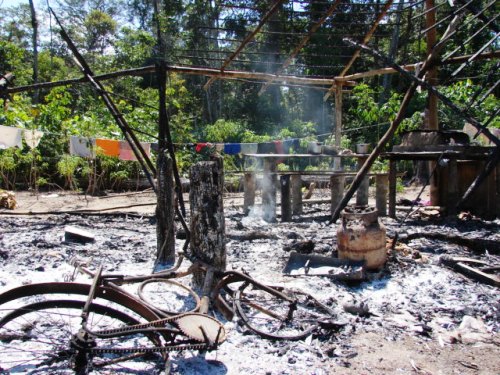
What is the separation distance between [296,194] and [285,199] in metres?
0.72

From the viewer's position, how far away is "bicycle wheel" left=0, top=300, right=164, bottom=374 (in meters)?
3.10

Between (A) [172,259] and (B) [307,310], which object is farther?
(A) [172,259]

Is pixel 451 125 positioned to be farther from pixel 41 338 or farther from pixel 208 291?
pixel 41 338

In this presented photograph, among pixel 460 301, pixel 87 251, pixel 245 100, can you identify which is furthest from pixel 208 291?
pixel 245 100

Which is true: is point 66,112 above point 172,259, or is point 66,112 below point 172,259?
above

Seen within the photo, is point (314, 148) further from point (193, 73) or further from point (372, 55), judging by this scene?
point (372, 55)

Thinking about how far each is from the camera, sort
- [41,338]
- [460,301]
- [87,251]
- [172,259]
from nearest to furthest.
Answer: [41,338] < [460,301] < [172,259] < [87,251]

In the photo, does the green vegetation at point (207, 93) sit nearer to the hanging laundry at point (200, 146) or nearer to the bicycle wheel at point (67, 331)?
the hanging laundry at point (200, 146)

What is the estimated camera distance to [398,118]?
6910 mm

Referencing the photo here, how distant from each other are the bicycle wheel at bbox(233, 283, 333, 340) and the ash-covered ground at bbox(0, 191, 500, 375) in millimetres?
110

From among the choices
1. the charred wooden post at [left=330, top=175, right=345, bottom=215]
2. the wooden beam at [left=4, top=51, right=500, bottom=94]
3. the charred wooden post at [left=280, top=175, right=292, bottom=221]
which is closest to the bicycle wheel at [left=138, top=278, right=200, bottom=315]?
the wooden beam at [left=4, top=51, right=500, bottom=94]

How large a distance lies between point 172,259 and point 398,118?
419 cm

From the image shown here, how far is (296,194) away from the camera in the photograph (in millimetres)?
10352

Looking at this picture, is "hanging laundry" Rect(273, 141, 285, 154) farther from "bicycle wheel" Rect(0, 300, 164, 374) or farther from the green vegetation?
"bicycle wheel" Rect(0, 300, 164, 374)
